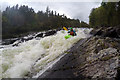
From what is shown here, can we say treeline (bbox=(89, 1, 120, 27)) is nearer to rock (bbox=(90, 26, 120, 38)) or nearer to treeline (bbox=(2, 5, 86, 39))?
rock (bbox=(90, 26, 120, 38))

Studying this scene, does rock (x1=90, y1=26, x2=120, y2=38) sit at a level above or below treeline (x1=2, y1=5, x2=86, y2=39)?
below

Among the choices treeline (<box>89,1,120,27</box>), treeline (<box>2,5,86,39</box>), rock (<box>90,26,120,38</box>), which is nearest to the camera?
rock (<box>90,26,120,38</box>)

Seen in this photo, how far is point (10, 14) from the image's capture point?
5019cm

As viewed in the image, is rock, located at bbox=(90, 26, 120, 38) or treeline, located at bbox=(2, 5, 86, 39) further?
treeline, located at bbox=(2, 5, 86, 39)

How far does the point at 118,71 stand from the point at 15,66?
4469 mm

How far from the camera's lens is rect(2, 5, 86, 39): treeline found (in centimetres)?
3967

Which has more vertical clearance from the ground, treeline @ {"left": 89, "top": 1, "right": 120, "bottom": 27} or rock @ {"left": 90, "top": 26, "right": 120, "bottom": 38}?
treeline @ {"left": 89, "top": 1, "right": 120, "bottom": 27}

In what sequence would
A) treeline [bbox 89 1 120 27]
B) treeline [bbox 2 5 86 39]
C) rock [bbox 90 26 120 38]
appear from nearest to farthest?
rock [bbox 90 26 120 38] → treeline [bbox 89 1 120 27] → treeline [bbox 2 5 86 39]

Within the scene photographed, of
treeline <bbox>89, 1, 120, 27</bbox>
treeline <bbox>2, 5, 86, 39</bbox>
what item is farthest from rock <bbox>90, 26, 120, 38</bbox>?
treeline <bbox>2, 5, 86, 39</bbox>

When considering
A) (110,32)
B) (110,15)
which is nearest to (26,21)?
(110,15)

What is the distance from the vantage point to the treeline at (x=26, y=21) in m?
39.7

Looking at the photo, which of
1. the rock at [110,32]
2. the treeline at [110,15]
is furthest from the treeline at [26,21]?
the rock at [110,32]

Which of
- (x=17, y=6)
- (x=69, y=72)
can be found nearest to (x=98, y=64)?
(x=69, y=72)

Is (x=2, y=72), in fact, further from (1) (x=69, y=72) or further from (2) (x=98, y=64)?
(2) (x=98, y=64)
